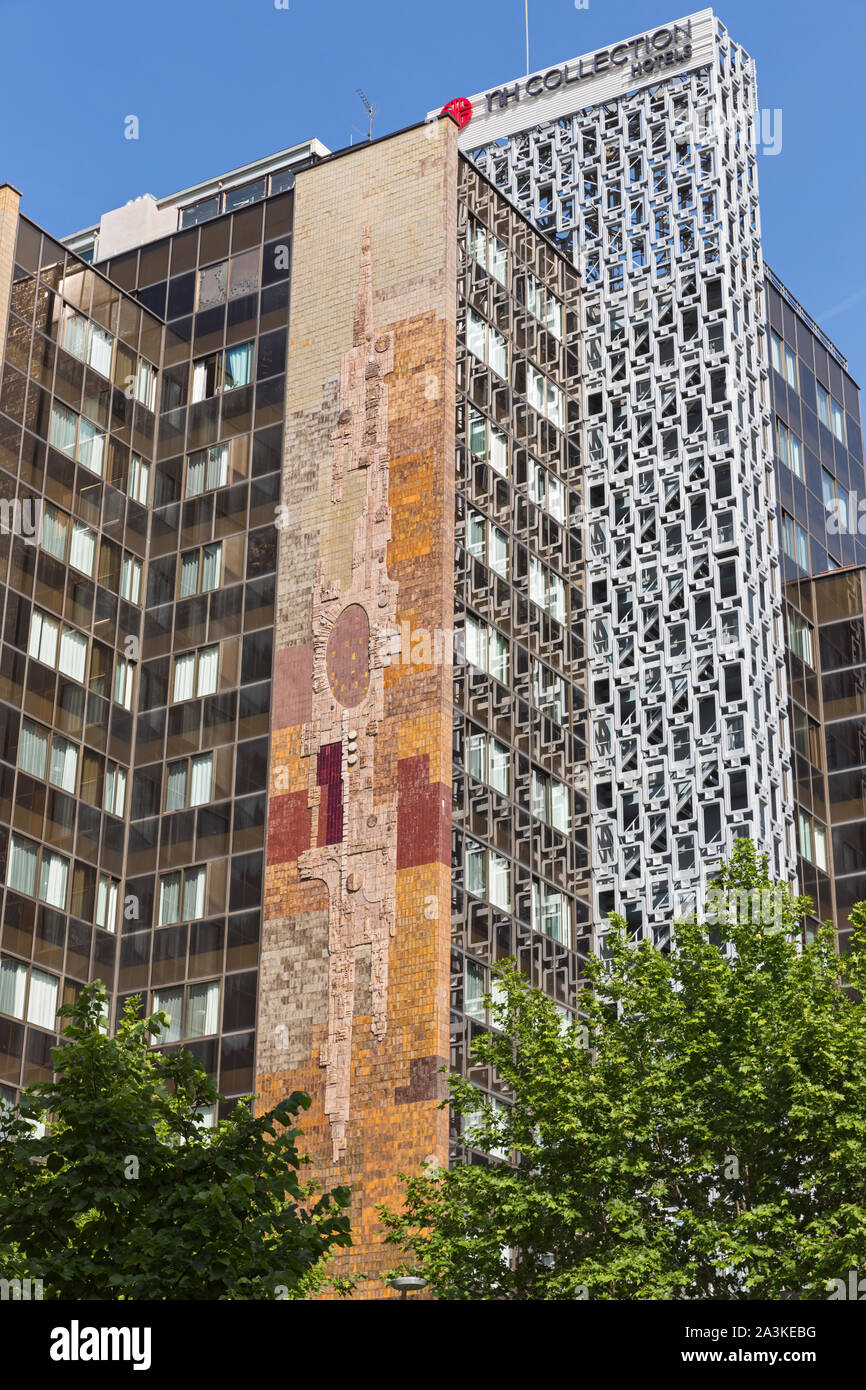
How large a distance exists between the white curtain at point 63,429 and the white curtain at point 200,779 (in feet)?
46.0

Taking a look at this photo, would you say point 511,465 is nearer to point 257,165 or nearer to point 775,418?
point 775,418

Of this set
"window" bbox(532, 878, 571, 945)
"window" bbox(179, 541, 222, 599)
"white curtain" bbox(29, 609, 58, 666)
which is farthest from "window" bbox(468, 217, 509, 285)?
"window" bbox(532, 878, 571, 945)

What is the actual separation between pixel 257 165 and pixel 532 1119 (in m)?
60.7

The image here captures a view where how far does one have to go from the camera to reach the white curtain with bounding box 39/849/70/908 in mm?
70250

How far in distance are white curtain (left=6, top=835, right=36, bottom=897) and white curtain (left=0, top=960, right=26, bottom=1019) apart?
2.97 m

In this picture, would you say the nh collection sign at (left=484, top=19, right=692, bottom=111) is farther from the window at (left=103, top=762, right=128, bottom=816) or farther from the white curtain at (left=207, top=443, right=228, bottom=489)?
the window at (left=103, top=762, right=128, bottom=816)

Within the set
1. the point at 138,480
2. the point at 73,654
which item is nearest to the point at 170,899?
the point at 73,654

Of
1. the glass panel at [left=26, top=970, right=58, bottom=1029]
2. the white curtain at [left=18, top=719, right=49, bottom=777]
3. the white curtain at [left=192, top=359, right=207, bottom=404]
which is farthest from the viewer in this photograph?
the white curtain at [left=192, top=359, right=207, bottom=404]

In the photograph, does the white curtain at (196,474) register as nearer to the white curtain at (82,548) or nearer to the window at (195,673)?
the white curtain at (82,548)

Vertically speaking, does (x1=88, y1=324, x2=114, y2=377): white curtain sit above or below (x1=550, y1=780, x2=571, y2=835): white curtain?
above

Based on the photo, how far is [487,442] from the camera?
77625 millimetres

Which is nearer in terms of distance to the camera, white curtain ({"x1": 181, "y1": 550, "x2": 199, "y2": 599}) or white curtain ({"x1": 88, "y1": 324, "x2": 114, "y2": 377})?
white curtain ({"x1": 181, "y1": 550, "x2": 199, "y2": 599})

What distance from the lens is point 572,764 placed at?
77.8 m

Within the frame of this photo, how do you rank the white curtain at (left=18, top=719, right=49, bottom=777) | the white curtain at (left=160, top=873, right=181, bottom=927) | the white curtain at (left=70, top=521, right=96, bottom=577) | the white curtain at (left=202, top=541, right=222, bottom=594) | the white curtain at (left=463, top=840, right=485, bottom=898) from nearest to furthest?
the white curtain at (left=463, top=840, right=485, bottom=898) < the white curtain at (left=18, top=719, right=49, bottom=777) < the white curtain at (left=160, top=873, right=181, bottom=927) < the white curtain at (left=70, top=521, right=96, bottom=577) < the white curtain at (left=202, top=541, right=222, bottom=594)
